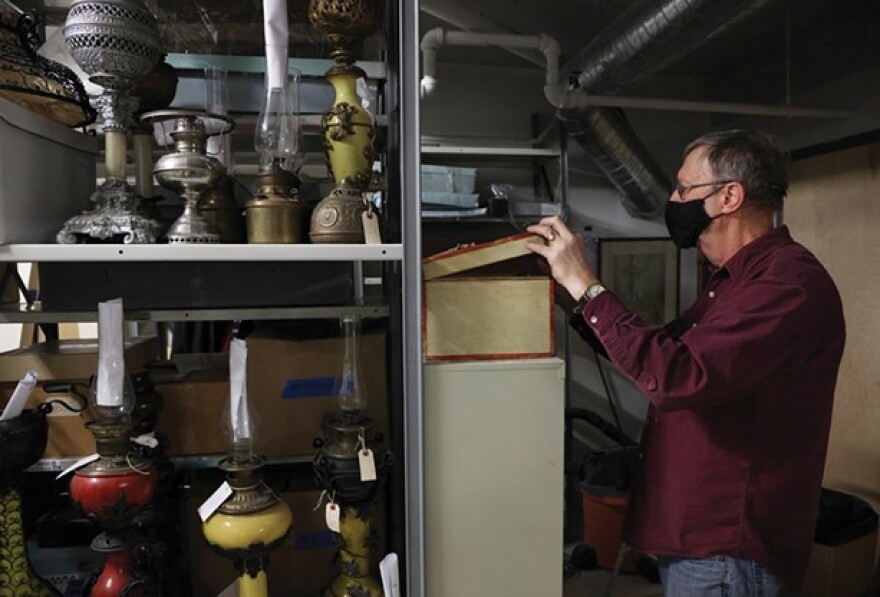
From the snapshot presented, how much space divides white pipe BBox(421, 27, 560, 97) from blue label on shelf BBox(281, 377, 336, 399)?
1744mm

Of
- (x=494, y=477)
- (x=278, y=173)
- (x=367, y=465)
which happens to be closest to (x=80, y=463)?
(x=367, y=465)

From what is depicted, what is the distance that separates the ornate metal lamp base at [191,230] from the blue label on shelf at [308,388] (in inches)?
15.9

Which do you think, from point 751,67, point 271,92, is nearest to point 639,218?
point 751,67

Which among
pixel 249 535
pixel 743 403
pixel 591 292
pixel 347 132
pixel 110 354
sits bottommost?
pixel 249 535

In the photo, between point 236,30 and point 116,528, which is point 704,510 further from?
point 236,30

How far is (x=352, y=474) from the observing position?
1.22 metres

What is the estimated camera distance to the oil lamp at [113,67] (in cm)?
111

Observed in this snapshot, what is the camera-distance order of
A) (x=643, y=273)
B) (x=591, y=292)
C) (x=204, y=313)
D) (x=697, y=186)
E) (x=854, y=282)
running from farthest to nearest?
(x=643, y=273)
(x=854, y=282)
(x=204, y=313)
(x=697, y=186)
(x=591, y=292)

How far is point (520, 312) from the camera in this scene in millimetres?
1224

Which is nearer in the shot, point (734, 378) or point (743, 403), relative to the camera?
point (734, 378)

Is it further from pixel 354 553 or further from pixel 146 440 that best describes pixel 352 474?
pixel 146 440

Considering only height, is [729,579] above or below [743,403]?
below

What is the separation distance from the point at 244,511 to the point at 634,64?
221cm

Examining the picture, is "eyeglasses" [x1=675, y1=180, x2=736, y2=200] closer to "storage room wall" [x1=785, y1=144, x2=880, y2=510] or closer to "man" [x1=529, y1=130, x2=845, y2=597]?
"man" [x1=529, y1=130, x2=845, y2=597]
